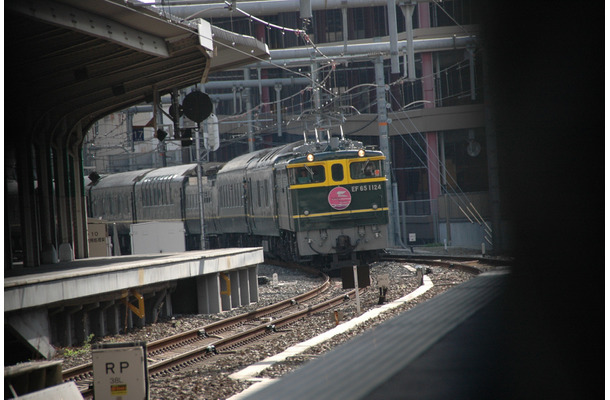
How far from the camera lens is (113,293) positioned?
10.9 meters

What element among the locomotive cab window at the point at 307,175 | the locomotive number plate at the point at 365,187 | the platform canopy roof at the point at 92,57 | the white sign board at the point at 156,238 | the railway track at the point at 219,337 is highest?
the platform canopy roof at the point at 92,57

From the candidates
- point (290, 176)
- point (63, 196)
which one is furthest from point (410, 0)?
point (63, 196)

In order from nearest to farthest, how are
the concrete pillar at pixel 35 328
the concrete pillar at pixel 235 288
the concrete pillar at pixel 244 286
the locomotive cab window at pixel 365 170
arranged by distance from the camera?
the concrete pillar at pixel 35 328 < the concrete pillar at pixel 235 288 < the concrete pillar at pixel 244 286 < the locomotive cab window at pixel 365 170

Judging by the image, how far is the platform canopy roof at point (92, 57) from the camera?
28.4 ft

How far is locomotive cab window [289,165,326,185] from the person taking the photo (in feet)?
61.8

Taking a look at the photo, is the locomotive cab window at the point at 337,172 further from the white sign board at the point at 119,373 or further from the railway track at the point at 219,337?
the white sign board at the point at 119,373

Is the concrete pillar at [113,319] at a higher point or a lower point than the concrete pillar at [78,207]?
lower

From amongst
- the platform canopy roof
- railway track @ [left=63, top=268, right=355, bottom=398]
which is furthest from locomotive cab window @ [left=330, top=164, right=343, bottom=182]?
the platform canopy roof

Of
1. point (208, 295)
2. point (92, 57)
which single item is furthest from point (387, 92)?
point (92, 57)

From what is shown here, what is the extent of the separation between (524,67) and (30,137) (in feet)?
37.5

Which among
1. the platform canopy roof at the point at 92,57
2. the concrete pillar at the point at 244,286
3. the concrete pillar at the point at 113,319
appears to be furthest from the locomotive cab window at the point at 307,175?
the concrete pillar at the point at 113,319

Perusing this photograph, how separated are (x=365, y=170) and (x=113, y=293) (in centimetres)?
951

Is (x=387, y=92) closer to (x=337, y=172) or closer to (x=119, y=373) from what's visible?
(x=337, y=172)

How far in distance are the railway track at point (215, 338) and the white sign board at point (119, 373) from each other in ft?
1.66
